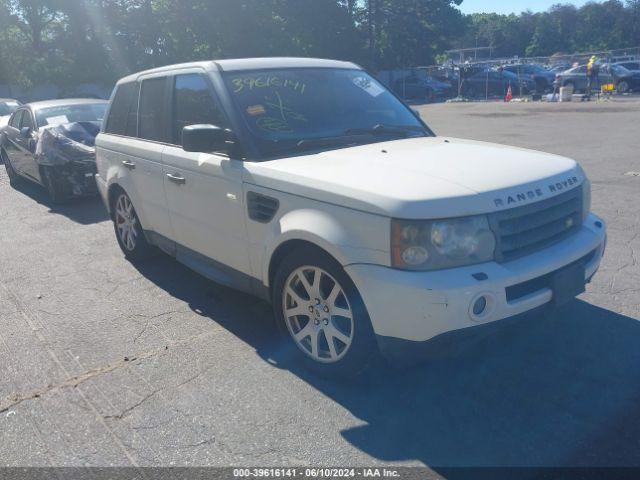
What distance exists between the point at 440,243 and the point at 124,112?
155 inches

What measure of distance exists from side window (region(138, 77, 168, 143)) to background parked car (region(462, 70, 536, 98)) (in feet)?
101

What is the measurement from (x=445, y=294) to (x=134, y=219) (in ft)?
12.4

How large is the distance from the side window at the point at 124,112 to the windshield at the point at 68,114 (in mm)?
4369

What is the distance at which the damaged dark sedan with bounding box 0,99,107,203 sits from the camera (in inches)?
354

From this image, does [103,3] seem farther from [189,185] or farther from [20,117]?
[189,185]

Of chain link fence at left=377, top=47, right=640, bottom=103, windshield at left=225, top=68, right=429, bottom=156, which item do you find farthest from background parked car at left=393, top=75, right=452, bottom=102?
windshield at left=225, top=68, right=429, bottom=156

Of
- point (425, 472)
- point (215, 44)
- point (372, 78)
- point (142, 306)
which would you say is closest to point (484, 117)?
point (372, 78)

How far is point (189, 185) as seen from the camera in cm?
447

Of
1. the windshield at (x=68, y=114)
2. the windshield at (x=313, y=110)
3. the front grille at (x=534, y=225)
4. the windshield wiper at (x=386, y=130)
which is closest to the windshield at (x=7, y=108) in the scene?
the windshield at (x=68, y=114)

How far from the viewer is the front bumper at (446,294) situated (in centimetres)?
292

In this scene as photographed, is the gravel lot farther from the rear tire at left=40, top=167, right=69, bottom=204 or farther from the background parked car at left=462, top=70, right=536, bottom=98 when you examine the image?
the background parked car at left=462, top=70, right=536, bottom=98

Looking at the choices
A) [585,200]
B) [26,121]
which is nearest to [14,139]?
[26,121]

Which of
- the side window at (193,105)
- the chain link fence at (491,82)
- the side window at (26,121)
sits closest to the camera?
the side window at (193,105)

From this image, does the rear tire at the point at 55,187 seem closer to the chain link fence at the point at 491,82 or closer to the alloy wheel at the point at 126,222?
the alloy wheel at the point at 126,222
